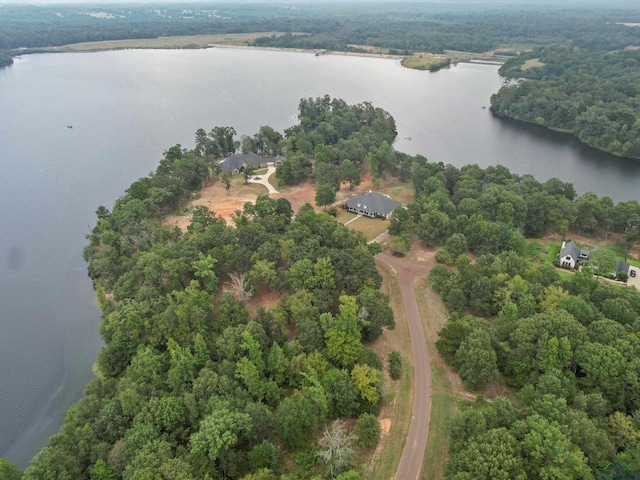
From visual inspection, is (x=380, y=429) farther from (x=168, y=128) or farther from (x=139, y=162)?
(x=168, y=128)

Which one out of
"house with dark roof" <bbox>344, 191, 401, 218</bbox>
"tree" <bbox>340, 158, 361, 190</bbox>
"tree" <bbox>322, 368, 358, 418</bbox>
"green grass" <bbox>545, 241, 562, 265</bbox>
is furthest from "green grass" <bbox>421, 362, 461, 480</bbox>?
"tree" <bbox>340, 158, 361, 190</bbox>

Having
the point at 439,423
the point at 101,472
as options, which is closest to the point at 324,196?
the point at 439,423

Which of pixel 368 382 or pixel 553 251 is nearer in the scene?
pixel 368 382

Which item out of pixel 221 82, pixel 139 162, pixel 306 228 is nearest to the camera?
pixel 306 228

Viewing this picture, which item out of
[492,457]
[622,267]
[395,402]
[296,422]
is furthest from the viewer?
[622,267]

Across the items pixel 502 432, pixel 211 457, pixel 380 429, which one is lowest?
pixel 380 429

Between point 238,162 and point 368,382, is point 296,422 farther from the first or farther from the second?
point 238,162

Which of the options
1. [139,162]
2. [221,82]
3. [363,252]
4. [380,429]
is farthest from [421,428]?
[221,82]
